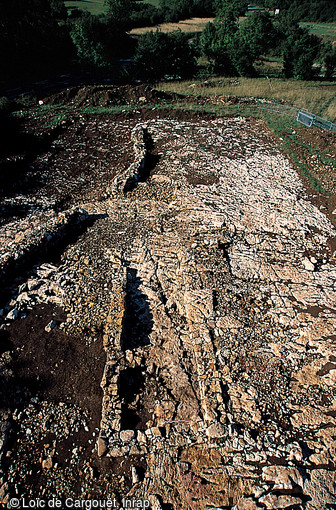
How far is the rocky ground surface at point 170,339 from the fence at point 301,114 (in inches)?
240

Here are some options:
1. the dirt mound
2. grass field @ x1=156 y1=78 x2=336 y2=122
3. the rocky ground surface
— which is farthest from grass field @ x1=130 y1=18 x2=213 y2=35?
the rocky ground surface

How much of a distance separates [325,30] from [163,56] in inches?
1342

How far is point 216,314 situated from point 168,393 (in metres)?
2.25

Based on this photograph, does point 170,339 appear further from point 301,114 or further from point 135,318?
point 301,114

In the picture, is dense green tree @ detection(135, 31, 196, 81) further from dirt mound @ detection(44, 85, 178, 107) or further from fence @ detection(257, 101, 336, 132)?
fence @ detection(257, 101, 336, 132)

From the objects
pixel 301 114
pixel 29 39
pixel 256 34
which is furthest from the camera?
pixel 29 39

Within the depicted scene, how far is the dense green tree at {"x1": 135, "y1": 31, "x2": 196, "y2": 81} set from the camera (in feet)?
86.5

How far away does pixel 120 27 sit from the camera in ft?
97.6

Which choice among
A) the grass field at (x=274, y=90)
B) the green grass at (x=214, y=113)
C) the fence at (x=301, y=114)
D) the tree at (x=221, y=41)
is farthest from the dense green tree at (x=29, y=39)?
the fence at (x=301, y=114)

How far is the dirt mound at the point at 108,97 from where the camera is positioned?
2027cm

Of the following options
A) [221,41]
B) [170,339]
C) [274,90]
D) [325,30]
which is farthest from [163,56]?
[325,30]

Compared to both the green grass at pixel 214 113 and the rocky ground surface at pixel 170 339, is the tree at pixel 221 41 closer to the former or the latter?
the green grass at pixel 214 113

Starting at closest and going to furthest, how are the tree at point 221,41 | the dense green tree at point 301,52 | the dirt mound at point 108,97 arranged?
the dirt mound at point 108,97 < the dense green tree at point 301,52 < the tree at point 221,41

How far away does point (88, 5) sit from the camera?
51.8 meters
